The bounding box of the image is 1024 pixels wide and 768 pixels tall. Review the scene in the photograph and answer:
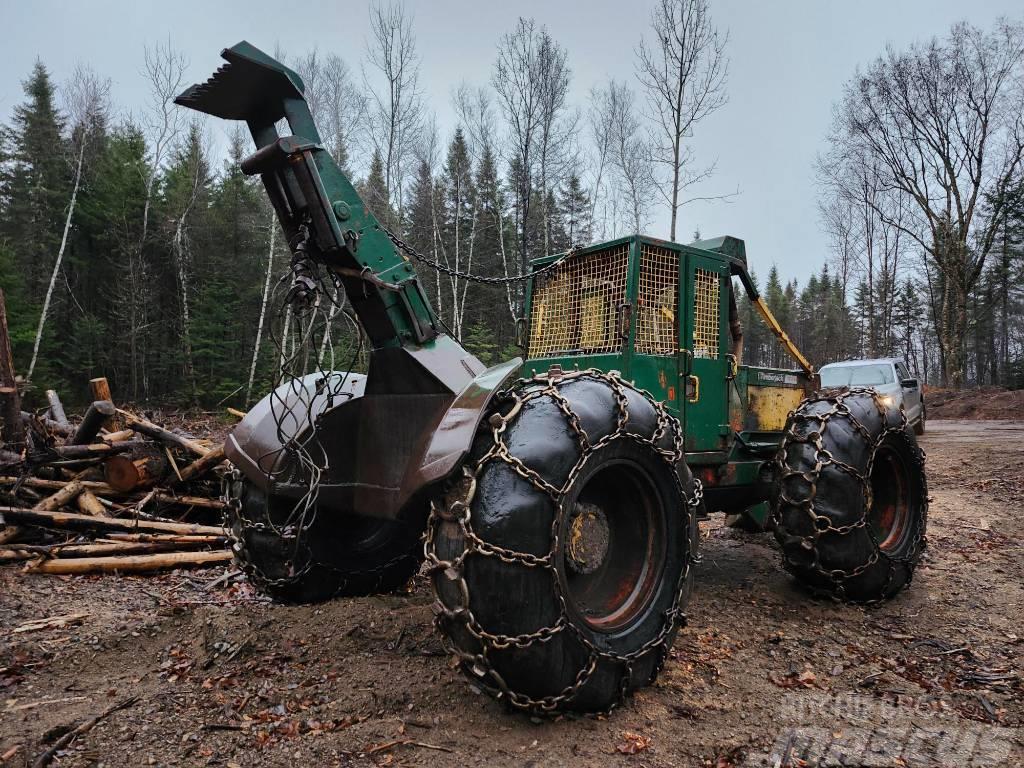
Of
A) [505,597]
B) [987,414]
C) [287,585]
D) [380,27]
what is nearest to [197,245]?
[380,27]

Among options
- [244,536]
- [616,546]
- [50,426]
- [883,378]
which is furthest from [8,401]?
[883,378]

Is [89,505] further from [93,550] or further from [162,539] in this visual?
[162,539]

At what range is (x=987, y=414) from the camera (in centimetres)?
2067

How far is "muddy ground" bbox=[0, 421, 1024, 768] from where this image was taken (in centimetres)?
245

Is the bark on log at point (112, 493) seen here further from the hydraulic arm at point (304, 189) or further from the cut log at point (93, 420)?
the hydraulic arm at point (304, 189)

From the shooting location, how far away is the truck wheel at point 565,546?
7.78ft

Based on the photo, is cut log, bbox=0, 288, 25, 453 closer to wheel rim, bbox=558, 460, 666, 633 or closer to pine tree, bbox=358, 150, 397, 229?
wheel rim, bbox=558, 460, 666, 633

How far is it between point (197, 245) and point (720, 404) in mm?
27133

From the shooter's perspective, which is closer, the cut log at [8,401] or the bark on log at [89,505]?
the bark on log at [89,505]

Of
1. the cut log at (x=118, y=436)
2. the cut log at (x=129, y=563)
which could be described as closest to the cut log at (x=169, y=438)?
the cut log at (x=118, y=436)

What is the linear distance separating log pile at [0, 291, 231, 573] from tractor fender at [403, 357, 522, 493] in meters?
3.91

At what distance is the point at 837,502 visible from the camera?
4102 mm

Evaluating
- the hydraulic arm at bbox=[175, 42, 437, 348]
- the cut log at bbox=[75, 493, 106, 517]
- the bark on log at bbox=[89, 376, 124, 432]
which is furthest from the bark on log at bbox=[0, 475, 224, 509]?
the hydraulic arm at bbox=[175, 42, 437, 348]

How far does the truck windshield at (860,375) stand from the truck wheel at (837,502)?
10494 mm
